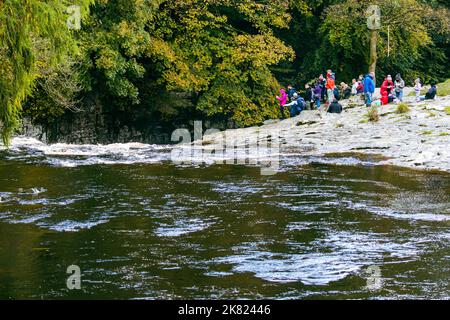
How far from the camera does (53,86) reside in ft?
124

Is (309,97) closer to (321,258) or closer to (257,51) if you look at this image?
(257,51)

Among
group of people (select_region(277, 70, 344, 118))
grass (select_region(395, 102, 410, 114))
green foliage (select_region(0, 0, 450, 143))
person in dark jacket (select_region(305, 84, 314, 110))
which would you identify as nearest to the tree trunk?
green foliage (select_region(0, 0, 450, 143))

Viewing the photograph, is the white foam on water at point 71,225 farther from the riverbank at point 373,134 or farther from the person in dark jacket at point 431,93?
the person in dark jacket at point 431,93

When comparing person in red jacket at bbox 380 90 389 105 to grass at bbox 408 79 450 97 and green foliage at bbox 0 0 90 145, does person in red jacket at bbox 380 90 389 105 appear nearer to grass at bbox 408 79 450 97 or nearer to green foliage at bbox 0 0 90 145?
grass at bbox 408 79 450 97

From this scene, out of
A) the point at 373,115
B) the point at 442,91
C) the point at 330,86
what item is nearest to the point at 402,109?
the point at 373,115

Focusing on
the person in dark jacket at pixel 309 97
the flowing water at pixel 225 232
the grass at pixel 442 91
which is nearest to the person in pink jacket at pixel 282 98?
the person in dark jacket at pixel 309 97

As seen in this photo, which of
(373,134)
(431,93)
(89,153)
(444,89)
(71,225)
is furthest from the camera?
(444,89)

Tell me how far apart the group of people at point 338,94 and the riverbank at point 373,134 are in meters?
0.70

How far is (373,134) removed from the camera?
36.6m

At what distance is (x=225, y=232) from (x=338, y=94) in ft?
95.0

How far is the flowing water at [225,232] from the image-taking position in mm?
14602
